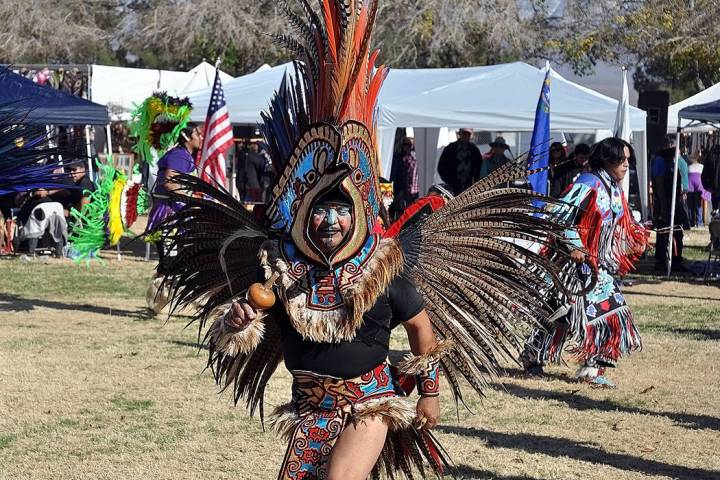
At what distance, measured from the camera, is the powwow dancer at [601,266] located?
709 cm

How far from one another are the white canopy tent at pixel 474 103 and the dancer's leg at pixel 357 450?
11551mm

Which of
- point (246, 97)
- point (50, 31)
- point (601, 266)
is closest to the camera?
point (601, 266)

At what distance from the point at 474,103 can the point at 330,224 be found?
40.4 feet

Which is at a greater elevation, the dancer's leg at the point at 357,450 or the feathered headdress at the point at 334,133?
the feathered headdress at the point at 334,133

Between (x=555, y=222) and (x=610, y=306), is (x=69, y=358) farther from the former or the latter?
(x=555, y=222)

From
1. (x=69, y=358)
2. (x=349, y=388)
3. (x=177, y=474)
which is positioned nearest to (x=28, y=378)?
(x=69, y=358)

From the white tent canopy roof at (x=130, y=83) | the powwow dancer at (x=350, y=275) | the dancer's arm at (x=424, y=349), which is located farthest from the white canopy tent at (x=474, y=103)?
the dancer's arm at (x=424, y=349)

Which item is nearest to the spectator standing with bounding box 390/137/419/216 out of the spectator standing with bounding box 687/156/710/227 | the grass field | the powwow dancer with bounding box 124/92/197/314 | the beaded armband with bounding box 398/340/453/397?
the spectator standing with bounding box 687/156/710/227

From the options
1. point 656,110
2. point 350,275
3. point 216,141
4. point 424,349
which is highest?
point 656,110

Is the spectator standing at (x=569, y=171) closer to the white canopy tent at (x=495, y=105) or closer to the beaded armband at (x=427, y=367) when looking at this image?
the white canopy tent at (x=495, y=105)

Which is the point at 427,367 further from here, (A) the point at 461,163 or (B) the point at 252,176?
(B) the point at 252,176

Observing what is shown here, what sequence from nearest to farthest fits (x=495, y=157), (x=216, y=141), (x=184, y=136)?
(x=184, y=136)
(x=216, y=141)
(x=495, y=157)

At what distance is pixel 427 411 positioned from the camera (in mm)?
3869

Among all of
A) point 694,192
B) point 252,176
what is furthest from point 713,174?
point 252,176
